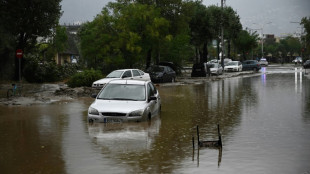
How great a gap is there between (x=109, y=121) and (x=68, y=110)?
252 inches

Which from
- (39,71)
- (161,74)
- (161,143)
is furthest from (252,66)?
(161,143)

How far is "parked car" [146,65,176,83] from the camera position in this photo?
41.2 m

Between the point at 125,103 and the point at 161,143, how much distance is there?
3.68 metres

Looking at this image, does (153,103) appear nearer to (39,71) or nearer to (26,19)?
(26,19)

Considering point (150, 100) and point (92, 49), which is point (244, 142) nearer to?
point (150, 100)

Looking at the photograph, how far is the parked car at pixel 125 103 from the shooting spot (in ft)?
46.9

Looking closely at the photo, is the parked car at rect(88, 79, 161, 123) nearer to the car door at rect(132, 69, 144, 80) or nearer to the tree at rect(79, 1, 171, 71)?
the car door at rect(132, 69, 144, 80)

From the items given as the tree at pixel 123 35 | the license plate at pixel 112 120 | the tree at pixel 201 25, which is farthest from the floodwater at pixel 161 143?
the tree at pixel 201 25

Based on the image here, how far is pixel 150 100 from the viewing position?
15617 millimetres

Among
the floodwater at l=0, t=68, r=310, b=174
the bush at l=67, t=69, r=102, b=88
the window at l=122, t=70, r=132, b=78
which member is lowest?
the floodwater at l=0, t=68, r=310, b=174

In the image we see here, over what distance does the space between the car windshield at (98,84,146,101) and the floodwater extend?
104 cm

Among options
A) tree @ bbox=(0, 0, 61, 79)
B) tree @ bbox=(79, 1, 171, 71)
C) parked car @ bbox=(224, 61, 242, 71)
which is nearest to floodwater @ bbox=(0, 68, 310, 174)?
tree @ bbox=(0, 0, 61, 79)

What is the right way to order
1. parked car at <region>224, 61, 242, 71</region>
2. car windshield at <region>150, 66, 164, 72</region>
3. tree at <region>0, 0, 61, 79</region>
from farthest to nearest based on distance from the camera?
parked car at <region>224, 61, 242, 71</region>
car windshield at <region>150, 66, 164, 72</region>
tree at <region>0, 0, 61, 79</region>

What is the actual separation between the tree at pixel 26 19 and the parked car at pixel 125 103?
74.9ft
